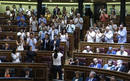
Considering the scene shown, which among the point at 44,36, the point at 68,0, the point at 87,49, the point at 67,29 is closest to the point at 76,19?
the point at 67,29

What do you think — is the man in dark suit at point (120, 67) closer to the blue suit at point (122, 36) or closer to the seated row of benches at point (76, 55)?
the seated row of benches at point (76, 55)

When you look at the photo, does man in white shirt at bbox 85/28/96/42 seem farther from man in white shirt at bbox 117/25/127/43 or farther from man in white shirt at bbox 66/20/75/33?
man in white shirt at bbox 66/20/75/33

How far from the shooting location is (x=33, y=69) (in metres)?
13.1

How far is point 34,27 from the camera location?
62.1ft

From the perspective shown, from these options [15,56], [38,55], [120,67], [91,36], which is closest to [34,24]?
[91,36]

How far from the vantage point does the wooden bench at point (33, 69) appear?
42.7ft

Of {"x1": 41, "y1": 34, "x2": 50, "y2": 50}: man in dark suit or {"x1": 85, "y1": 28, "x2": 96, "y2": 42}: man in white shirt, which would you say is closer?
{"x1": 41, "y1": 34, "x2": 50, "y2": 50}: man in dark suit

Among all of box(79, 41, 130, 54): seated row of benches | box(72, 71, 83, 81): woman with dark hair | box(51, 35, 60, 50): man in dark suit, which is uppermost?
box(51, 35, 60, 50): man in dark suit

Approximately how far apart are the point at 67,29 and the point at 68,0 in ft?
31.3

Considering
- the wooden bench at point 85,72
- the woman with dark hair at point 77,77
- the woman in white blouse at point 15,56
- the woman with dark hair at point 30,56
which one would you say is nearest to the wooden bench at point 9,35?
the woman in white blouse at point 15,56

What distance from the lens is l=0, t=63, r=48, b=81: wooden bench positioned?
42.7 feet

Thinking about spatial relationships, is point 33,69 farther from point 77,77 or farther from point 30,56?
point 77,77

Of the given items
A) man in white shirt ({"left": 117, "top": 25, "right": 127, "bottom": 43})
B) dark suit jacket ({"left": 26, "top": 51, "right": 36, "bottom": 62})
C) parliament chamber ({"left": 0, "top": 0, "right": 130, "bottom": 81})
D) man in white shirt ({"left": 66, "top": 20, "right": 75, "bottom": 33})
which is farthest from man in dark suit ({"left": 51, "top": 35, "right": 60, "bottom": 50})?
man in white shirt ({"left": 117, "top": 25, "right": 127, "bottom": 43})

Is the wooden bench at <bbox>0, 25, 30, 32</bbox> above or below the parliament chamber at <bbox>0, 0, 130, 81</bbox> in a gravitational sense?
above
